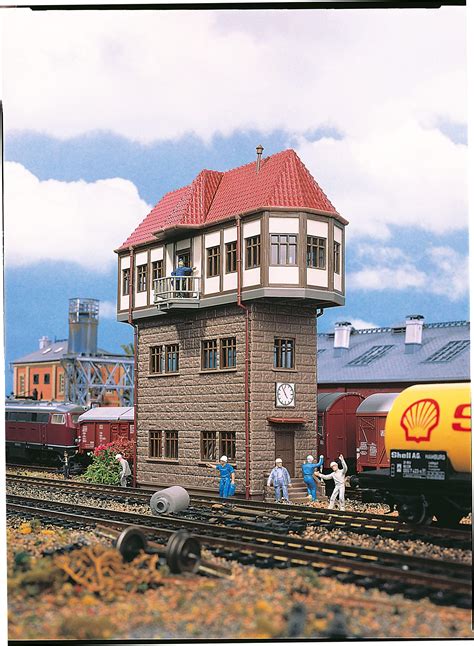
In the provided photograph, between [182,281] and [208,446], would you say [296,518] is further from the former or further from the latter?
[182,281]

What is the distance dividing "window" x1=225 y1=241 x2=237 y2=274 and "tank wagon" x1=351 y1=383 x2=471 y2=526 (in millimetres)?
8166

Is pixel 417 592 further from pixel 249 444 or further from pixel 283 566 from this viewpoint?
pixel 249 444

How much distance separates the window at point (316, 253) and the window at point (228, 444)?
590 centimetres

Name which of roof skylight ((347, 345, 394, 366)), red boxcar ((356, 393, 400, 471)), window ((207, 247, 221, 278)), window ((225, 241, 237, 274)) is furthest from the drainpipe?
roof skylight ((347, 345, 394, 366))

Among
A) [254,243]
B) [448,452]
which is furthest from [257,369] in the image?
[448,452]

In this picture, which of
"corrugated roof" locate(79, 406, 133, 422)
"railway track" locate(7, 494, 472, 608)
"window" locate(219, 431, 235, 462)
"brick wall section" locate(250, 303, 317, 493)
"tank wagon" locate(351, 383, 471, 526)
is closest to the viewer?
"railway track" locate(7, 494, 472, 608)

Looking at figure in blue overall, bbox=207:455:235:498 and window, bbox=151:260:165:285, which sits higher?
Result: window, bbox=151:260:165:285

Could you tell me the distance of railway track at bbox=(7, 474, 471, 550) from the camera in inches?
677

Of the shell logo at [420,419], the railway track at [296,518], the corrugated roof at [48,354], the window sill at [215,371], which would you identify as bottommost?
the railway track at [296,518]

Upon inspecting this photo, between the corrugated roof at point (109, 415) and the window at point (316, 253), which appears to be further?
the corrugated roof at point (109, 415)

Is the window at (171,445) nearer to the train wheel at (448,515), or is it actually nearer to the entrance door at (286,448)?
the entrance door at (286,448)

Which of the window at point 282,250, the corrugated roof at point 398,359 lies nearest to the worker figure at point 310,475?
the window at point 282,250

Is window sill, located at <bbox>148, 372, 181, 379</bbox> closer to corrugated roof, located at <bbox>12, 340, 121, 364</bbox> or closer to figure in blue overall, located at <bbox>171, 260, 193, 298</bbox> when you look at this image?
figure in blue overall, located at <bbox>171, 260, 193, 298</bbox>

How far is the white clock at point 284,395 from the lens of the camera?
24.9m
